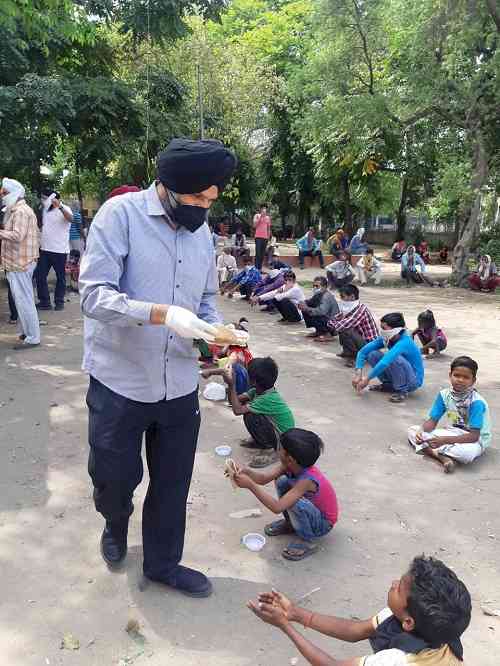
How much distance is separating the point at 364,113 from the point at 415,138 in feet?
13.6

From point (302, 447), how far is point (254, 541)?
1.89 ft

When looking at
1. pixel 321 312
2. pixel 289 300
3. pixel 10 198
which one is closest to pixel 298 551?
pixel 10 198

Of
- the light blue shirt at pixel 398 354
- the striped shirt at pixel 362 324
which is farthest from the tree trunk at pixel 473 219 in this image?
the light blue shirt at pixel 398 354

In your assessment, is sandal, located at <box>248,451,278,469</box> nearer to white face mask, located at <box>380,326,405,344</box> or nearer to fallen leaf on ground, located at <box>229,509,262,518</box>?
fallen leaf on ground, located at <box>229,509,262,518</box>

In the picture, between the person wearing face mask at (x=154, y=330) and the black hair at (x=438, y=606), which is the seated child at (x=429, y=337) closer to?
the person wearing face mask at (x=154, y=330)

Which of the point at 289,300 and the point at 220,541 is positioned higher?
the point at 289,300

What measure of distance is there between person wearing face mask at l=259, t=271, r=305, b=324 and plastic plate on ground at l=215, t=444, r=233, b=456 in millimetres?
4673

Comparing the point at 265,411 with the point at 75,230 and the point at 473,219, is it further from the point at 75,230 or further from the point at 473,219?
the point at 473,219

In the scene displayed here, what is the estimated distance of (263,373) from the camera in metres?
4.11

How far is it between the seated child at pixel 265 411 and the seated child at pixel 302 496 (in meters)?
0.96

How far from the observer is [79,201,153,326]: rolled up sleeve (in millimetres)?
2113

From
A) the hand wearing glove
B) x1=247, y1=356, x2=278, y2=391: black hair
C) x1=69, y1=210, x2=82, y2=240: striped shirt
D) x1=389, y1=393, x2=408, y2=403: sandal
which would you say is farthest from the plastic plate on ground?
x1=69, y1=210, x2=82, y2=240: striped shirt

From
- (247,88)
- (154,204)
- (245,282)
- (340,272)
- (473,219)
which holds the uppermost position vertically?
(247,88)

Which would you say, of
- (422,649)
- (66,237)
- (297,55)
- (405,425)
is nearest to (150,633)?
(422,649)
